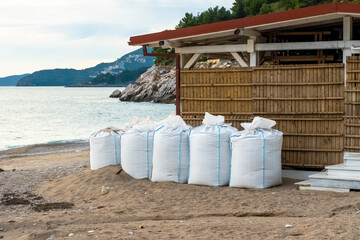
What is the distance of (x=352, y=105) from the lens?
9.59 m

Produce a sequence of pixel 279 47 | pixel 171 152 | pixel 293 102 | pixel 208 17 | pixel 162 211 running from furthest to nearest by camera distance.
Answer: pixel 208 17 < pixel 279 47 < pixel 293 102 < pixel 171 152 < pixel 162 211

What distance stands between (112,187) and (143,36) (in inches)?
146

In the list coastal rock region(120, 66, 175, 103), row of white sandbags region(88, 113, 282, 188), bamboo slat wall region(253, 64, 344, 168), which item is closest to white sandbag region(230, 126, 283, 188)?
row of white sandbags region(88, 113, 282, 188)

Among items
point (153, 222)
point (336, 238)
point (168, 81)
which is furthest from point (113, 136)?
point (168, 81)

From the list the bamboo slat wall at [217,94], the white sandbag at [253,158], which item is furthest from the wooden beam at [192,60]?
the white sandbag at [253,158]

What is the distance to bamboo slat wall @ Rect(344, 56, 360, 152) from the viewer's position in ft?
31.2

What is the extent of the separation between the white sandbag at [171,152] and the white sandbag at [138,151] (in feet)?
1.14

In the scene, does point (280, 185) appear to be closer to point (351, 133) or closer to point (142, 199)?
point (351, 133)

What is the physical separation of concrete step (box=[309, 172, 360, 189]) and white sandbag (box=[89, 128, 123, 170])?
4.10 metres

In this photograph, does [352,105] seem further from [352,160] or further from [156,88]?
[156,88]

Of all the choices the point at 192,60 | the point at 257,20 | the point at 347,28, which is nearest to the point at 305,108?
the point at 347,28

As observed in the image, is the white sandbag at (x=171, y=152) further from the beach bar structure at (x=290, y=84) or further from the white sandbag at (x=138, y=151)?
the beach bar structure at (x=290, y=84)

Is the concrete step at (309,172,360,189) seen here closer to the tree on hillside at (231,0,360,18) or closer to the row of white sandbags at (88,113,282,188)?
the row of white sandbags at (88,113,282,188)

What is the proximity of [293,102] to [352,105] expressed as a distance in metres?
1.10
